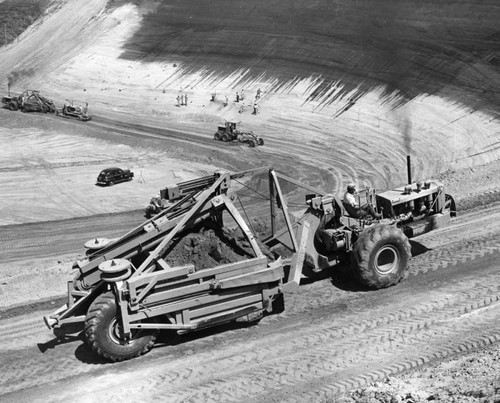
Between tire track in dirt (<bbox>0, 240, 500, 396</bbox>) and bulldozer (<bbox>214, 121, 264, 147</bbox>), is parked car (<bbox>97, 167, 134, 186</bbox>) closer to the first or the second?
bulldozer (<bbox>214, 121, 264, 147</bbox>)

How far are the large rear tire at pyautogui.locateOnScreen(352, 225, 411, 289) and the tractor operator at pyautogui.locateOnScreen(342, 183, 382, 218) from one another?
0.60 meters

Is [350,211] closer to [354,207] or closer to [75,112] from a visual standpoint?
[354,207]

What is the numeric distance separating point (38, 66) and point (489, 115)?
31849mm

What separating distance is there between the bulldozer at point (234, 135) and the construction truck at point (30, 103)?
12.5 metres

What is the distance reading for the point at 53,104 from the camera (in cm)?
4044

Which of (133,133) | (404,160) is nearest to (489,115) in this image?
(404,160)

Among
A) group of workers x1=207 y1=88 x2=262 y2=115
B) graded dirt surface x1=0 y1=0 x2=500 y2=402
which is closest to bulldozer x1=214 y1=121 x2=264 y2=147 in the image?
graded dirt surface x1=0 y1=0 x2=500 y2=402

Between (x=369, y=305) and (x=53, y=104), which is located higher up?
(x=53, y=104)

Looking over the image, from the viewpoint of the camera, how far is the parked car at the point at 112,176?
27.0 meters

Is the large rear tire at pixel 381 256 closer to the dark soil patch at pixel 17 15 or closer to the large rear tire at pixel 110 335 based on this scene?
the large rear tire at pixel 110 335

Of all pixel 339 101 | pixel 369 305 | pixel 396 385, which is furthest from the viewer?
pixel 339 101

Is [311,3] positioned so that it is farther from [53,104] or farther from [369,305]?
[369,305]

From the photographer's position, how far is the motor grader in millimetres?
11805

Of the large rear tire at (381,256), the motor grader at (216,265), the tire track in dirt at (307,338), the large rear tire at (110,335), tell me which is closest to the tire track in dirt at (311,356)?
the tire track in dirt at (307,338)
